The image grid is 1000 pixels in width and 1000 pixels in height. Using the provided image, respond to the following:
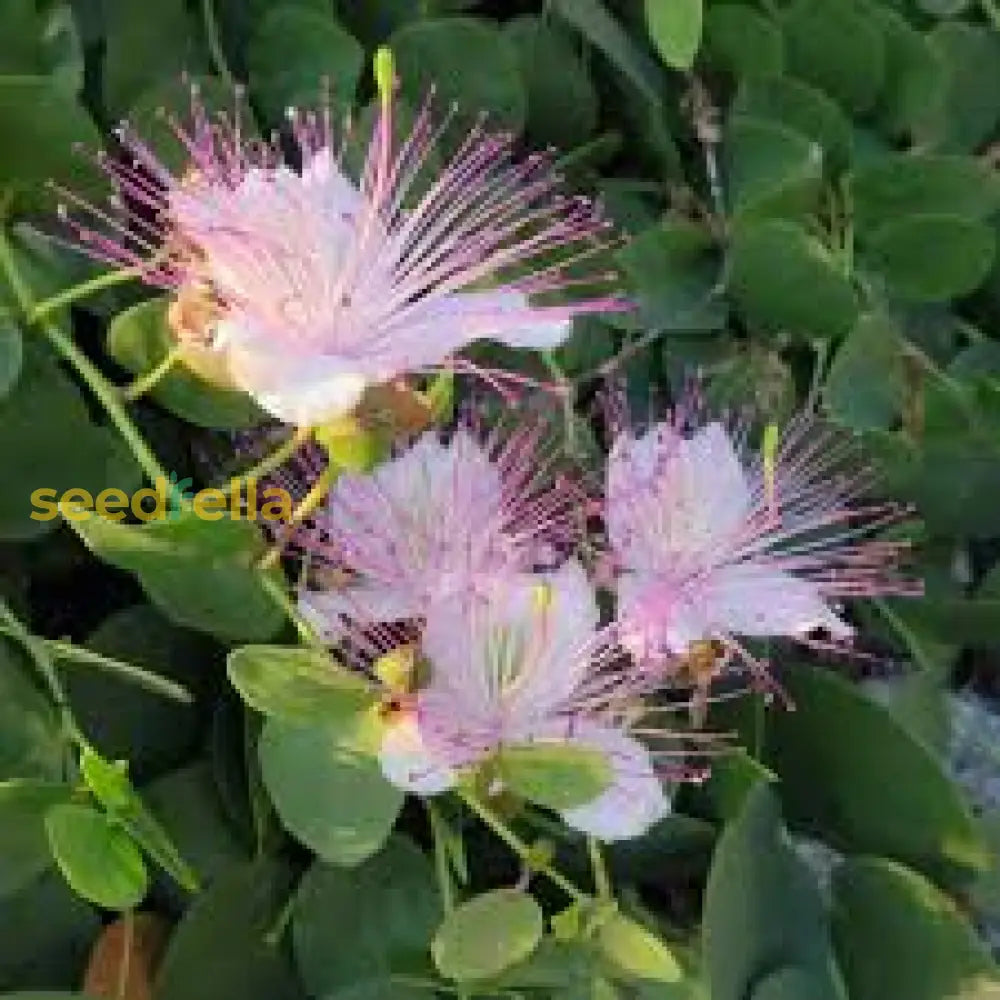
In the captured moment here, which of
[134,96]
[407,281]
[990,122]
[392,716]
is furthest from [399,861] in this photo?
[990,122]

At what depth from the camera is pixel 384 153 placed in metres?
0.85

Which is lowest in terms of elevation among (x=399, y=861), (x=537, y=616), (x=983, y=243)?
(x=399, y=861)

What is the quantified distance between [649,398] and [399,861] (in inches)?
11.8

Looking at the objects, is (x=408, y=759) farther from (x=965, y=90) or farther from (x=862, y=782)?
(x=965, y=90)

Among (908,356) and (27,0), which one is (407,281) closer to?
(27,0)

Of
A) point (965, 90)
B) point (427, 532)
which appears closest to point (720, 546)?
point (427, 532)

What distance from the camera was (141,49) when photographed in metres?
1.11

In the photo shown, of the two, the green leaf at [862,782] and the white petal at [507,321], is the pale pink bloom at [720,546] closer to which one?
the green leaf at [862,782]

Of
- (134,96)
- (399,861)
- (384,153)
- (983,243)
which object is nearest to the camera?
(384,153)

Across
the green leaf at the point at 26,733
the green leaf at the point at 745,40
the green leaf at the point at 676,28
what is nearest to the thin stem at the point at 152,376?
the green leaf at the point at 26,733

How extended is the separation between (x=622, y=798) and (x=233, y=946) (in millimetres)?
163

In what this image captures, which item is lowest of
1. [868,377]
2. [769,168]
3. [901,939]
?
[901,939]

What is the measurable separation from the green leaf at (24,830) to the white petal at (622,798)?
7.3 inches

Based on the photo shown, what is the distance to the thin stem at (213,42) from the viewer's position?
113cm
